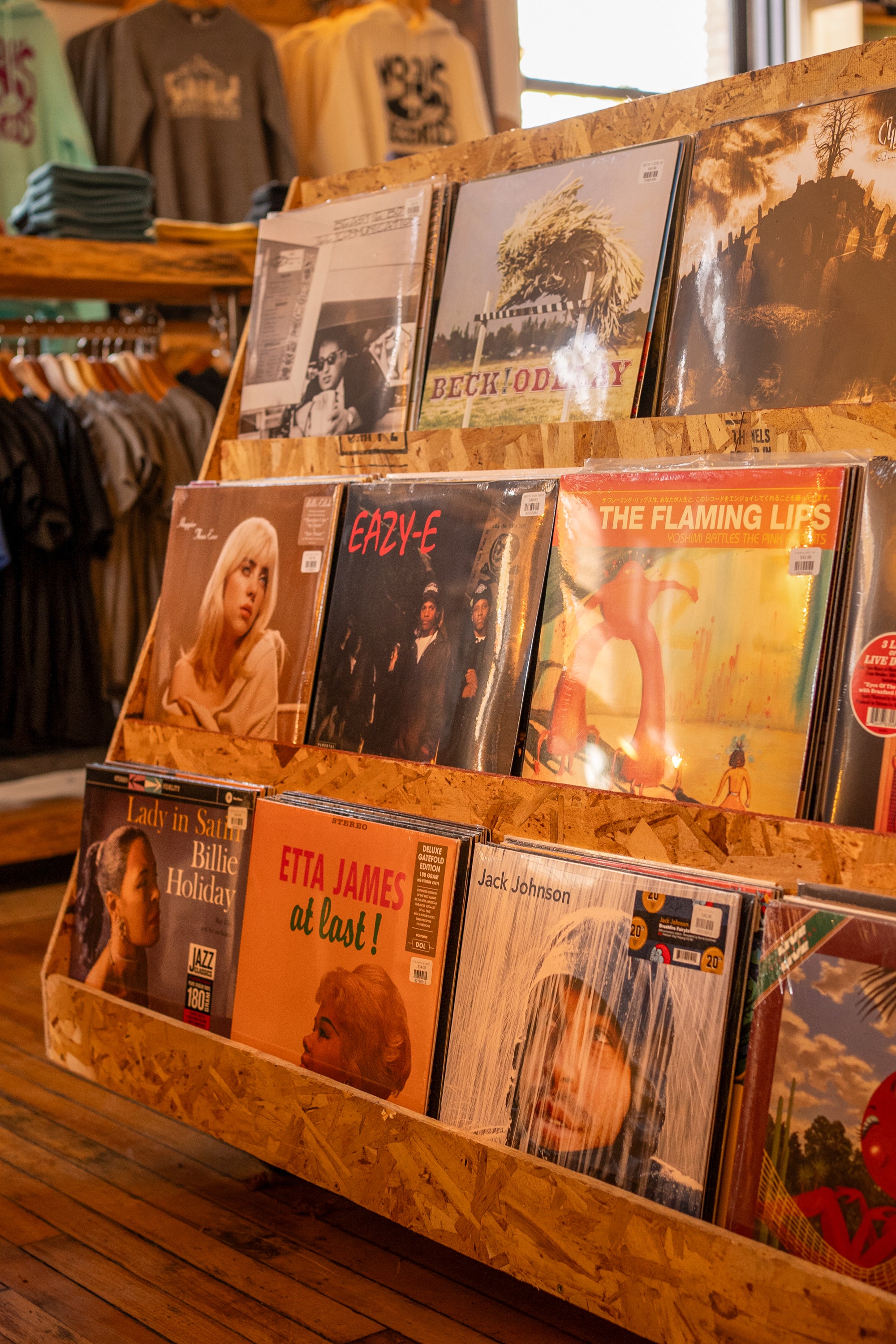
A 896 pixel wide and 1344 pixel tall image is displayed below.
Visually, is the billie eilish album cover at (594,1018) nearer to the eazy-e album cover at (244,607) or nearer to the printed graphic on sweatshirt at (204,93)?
the eazy-e album cover at (244,607)

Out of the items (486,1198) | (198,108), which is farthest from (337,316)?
(198,108)

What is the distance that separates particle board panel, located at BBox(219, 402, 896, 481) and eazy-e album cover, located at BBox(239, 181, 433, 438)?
5 centimetres

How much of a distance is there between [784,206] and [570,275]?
0.29 metres

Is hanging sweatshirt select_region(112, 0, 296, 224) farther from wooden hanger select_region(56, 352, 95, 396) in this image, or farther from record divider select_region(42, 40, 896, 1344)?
record divider select_region(42, 40, 896, 1344)

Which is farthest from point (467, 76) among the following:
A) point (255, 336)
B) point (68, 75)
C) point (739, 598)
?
point (739, 598)

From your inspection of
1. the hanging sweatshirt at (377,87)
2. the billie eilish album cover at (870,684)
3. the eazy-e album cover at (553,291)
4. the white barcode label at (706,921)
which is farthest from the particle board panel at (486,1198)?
the hanging sweatshirt at (377,87)

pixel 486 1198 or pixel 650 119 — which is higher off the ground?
pixel 650 119

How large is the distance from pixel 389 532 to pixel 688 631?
452 millimetres

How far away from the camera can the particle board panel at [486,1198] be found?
1050mm

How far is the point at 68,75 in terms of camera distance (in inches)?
148

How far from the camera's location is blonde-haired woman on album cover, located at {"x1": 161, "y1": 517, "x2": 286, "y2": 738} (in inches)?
64.7

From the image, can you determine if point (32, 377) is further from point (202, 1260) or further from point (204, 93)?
point (202, 1260)

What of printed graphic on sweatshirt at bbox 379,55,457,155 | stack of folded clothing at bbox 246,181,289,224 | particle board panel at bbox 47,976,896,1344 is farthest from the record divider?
printed graphic on sweatshirt at bbox 379,55,457,155

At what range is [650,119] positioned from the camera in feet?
4.93
